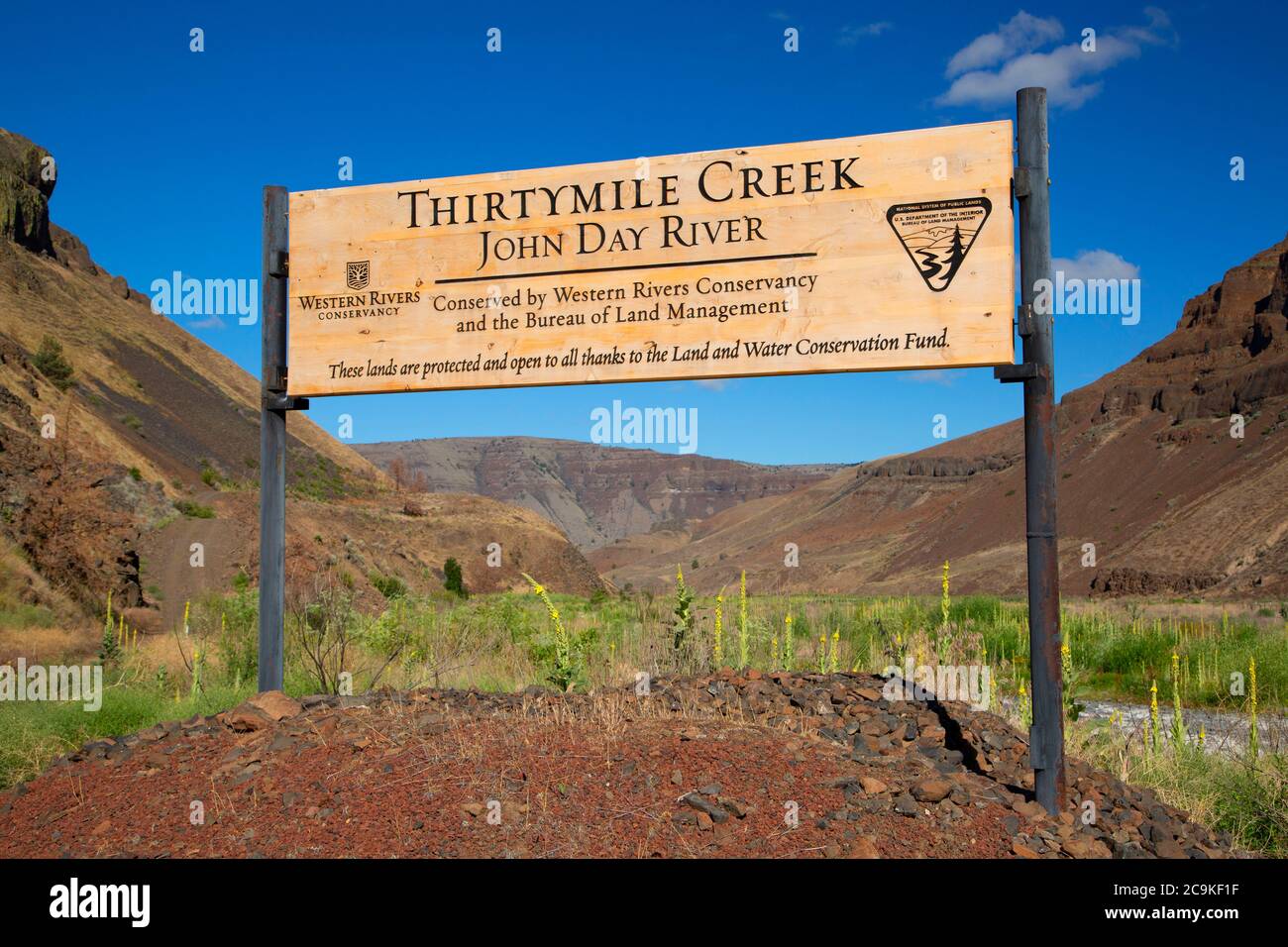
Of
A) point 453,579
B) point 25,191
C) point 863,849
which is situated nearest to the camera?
point 863,849

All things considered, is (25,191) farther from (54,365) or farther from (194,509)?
(194,509)

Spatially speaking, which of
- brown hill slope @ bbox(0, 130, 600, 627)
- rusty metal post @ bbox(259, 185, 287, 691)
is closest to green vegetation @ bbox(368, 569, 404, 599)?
brown hill slope @ bbox(0, 130, 600, 627)

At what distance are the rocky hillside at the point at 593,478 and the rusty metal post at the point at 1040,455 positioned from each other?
6406 inches

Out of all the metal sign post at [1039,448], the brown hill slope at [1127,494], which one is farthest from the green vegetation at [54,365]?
the metal sign post at [1039,448]

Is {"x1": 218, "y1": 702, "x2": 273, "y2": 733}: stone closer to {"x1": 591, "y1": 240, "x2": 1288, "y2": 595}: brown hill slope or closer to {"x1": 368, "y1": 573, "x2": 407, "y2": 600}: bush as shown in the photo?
{"x1": 368, "y1": 573, "x2": 407, "y2": 600}: bush

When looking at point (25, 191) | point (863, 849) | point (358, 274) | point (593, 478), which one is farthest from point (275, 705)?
point (593, 478)

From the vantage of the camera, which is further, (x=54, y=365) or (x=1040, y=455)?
(x=54, y=365)

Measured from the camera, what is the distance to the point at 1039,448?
4875 millimetres

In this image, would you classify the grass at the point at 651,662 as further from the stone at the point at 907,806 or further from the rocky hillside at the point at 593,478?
the rocky hillside at the point at 593,478

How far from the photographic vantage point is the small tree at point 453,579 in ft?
114

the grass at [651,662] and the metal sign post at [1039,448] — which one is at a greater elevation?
the metal sign post at [1039,448]

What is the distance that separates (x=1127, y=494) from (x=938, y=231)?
59858 mm

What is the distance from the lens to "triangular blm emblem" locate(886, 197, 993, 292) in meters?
5.20

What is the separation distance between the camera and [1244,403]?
5797 cm
